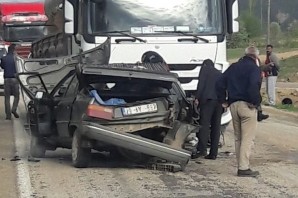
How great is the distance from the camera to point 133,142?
11.2 metres

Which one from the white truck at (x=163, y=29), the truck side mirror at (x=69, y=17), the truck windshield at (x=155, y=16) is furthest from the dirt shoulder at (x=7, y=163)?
the truck windshield at (x=155, y=16)

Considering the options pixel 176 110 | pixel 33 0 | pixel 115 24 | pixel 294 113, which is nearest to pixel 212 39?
pixel 115 24

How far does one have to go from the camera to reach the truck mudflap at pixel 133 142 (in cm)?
1120

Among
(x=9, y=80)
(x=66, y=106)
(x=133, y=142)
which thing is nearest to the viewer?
(x=133, y=142)

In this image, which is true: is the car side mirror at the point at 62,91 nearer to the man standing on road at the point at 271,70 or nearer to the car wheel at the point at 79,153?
the car wheel at the point at 79,153

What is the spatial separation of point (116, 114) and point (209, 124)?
210 cm

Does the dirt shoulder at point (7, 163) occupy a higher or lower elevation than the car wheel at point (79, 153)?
lower

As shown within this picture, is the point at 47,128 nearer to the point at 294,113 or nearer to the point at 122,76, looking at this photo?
the point at 122,76

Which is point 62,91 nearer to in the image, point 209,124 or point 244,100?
point 209,124

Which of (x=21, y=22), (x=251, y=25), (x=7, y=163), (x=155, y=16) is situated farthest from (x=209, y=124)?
(x=251, y=25)

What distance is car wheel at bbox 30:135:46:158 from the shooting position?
42.7 ft

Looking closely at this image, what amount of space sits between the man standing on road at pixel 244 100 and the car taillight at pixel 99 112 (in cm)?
177

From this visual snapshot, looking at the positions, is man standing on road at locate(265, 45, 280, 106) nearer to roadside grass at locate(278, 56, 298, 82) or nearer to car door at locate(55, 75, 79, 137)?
car door at locate(55, 75, 79, 137)

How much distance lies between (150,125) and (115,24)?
10.3ft
